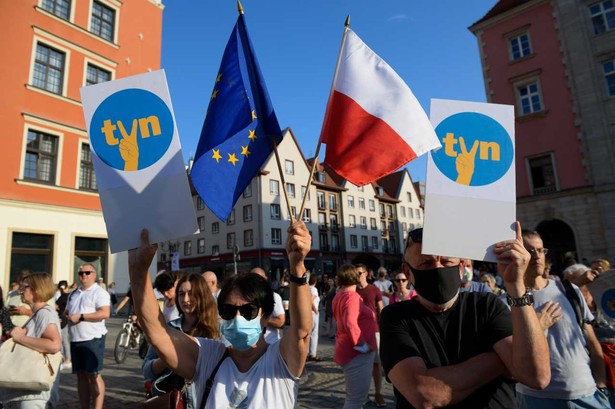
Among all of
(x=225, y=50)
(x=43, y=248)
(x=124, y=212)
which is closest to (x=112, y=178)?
(x=124, y=212)

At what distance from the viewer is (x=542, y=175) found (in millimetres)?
22594

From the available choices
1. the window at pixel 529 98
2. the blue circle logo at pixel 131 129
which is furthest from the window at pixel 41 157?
the window at pixel 529 98

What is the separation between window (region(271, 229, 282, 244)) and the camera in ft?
137

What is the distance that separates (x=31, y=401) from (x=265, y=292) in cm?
317

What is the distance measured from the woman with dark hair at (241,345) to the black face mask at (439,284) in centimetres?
60

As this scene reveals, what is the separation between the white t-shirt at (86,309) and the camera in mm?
5449

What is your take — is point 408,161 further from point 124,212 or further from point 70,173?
point 70,173

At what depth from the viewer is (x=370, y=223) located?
53.3 meters

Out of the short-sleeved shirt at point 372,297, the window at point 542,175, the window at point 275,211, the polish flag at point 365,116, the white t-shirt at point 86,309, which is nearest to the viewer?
the polish flag at point 365,116

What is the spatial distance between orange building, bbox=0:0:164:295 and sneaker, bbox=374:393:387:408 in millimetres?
14135

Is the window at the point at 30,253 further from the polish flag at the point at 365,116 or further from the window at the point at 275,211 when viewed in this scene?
the window at the point at 275,211

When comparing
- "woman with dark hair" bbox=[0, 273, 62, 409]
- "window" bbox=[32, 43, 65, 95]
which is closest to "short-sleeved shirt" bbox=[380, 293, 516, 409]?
"woman with dark hair" bbox=[0, 273, 62, 409]

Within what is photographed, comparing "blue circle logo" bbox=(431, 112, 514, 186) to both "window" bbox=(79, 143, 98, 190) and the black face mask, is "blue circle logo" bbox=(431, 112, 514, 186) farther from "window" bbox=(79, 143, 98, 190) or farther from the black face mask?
"window" bbox=(79, 143, 98, 190)

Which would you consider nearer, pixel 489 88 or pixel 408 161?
pixel 408 161
